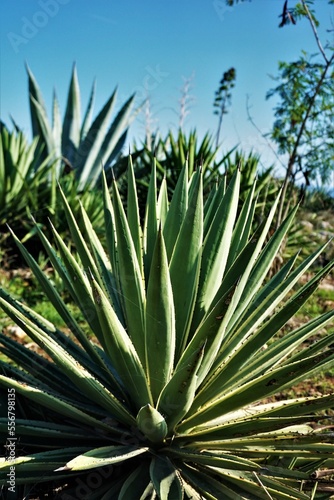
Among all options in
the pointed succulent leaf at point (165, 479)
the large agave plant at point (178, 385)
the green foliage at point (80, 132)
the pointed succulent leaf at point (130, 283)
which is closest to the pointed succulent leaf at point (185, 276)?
the large agave plant at point (178, 385)

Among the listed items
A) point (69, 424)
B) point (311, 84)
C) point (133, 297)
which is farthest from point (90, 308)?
point (311, 84)

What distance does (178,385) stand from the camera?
135 cm

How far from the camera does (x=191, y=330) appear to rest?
1.68 m

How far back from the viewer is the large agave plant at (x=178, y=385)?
1.39 meters

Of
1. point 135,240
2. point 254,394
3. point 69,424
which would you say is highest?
point 135,240

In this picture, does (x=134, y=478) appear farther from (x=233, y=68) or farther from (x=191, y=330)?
(x=233, y=68)

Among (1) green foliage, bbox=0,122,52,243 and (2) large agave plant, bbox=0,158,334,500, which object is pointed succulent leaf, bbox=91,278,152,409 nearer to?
(2) large agave plant, bbox=0,158,334,500

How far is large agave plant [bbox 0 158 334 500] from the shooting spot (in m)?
1.39

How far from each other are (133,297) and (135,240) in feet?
1.07

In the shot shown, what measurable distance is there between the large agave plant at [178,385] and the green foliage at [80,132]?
5.75 metres

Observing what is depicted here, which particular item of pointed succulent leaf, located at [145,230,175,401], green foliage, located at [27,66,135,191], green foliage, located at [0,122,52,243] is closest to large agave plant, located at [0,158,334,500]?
pointed succulent leaf, located at [145,230,175,401]

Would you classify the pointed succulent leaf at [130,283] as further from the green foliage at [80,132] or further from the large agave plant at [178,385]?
the green foliage at [80,132]

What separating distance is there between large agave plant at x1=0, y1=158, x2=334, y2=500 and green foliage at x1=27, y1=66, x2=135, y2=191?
18.9 ft

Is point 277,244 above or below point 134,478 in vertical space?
above
